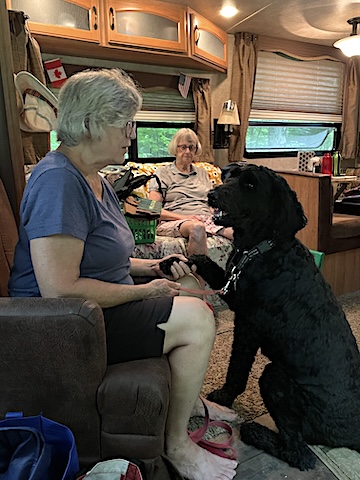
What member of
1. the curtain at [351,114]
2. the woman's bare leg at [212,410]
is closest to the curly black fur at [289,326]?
the woman's bare leg at [212,410]

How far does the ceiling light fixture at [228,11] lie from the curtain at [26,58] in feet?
5.92

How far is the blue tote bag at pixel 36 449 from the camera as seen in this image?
847 millimetres

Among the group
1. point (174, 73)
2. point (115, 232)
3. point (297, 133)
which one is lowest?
point (115, 232)

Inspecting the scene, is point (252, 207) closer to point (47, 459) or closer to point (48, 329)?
point (48, 329)

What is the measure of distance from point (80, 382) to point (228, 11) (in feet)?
10.9

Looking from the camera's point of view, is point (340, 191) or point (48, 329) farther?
point (340, 191)

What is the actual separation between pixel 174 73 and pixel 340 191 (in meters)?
1.89

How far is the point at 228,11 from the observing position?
3.29 meters

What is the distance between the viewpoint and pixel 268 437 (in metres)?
1.33

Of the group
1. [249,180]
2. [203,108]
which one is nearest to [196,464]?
[249,180]

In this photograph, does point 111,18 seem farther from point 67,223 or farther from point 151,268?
point 67,223

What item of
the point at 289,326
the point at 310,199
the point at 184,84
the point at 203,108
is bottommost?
the point at 289,326

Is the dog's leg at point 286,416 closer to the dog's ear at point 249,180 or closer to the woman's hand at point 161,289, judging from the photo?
the woman's hand at point 161,289

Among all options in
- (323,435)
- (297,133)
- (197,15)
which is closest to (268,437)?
(323,435)
